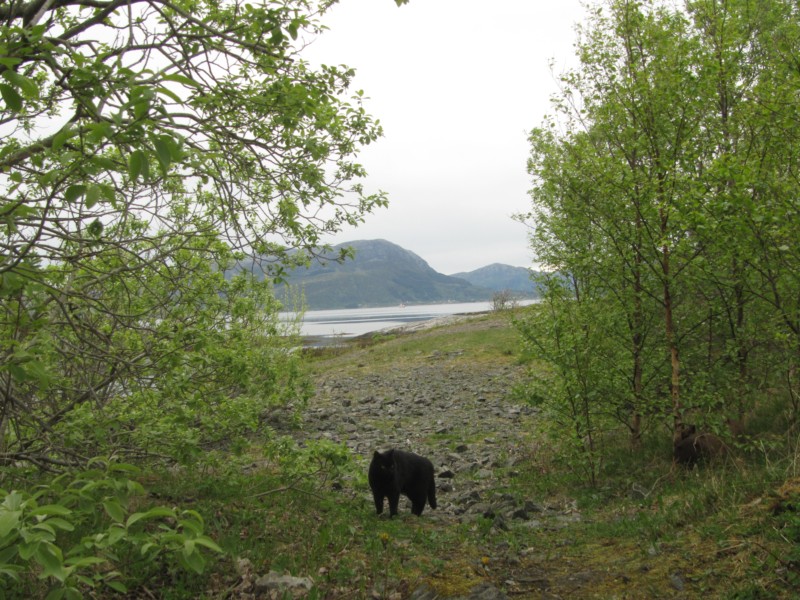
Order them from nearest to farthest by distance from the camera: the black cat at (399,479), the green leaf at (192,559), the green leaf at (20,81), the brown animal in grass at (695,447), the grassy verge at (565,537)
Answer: the green leaf at (192,559) → the green leaf at (20,81) → the grassy verge at (565,537) → the black cat at (399,479) → the brown animal in grass at (695,447)

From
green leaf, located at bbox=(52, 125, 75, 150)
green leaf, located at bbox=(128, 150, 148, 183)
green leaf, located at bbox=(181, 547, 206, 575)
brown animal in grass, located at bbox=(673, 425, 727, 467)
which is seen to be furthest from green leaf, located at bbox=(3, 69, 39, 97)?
brown animal in grass, located at bbox=(673, 425, 727, 467)

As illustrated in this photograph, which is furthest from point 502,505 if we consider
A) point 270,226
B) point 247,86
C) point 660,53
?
point 660,53

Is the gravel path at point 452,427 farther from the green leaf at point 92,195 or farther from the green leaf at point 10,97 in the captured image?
the green leaf at point 10,97

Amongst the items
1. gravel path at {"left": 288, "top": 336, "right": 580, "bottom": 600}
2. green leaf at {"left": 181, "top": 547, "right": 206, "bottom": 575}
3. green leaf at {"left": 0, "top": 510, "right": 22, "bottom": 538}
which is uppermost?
green leaf at {"left": 0, "top": 510, "right": 22, "bottom": 538}

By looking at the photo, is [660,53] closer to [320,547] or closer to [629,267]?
[629,267]

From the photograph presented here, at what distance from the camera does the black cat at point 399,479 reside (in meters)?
10.5

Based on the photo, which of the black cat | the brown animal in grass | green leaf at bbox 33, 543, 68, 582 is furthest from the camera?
the brown animal in grass

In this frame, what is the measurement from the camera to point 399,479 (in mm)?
10594

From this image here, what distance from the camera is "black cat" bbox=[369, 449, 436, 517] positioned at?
34.3 feet

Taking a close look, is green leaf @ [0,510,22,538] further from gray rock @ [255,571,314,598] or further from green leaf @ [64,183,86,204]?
gray rock @ [255,571,314,598]

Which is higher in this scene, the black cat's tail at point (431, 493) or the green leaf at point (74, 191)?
the green leaf at point (74, 191)

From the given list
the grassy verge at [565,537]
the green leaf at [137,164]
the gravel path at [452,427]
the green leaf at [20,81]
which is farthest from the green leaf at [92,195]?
the gravel path at [452,427]

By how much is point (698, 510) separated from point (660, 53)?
8.66 m

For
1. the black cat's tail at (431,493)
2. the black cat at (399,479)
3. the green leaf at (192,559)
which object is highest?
the green leaf at (192,559)
